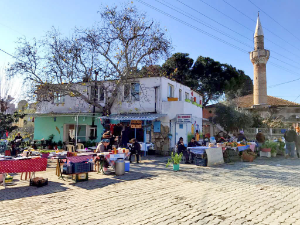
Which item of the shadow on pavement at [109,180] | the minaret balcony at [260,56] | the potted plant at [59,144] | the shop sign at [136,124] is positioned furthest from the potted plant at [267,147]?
the minaret balcony at [260,56]

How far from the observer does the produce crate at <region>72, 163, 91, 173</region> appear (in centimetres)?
773

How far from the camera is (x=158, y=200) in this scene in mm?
5797

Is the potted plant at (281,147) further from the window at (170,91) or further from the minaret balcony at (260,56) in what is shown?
the minaret balcony at (260,56)

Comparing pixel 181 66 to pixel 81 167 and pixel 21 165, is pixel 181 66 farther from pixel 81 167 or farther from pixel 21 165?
pixel 21 165

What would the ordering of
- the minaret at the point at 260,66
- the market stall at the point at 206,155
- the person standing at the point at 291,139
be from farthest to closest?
the minaret at the point at 260,66, the person standing at the point at 291,139, the market stall at the point at 206,155

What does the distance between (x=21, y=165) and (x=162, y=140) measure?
10586mm

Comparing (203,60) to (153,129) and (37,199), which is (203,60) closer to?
(153,129)

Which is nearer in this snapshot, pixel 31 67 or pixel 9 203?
pixel 9 203

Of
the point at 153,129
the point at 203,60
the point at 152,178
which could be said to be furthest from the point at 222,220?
the point at 203,60

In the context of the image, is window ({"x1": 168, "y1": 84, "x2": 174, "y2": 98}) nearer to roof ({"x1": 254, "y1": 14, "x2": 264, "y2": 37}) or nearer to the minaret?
the minaret

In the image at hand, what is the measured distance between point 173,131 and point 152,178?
8788mm

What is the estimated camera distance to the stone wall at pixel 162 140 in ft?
54.7

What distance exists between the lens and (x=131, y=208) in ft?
17.1

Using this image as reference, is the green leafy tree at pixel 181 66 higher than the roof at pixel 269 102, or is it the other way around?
the green leafy tree at pixel 181 66
